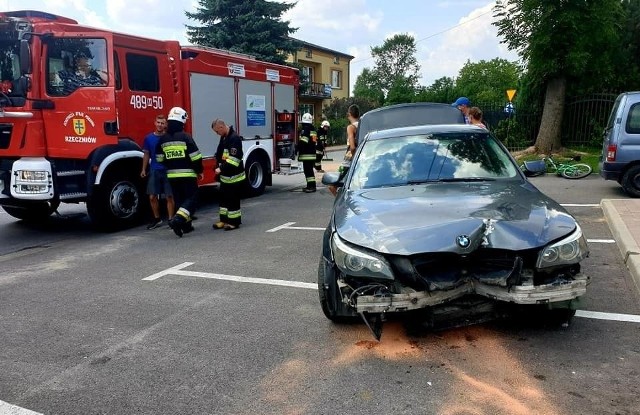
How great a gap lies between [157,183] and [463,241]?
6.23m

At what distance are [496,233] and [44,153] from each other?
6.96 metres

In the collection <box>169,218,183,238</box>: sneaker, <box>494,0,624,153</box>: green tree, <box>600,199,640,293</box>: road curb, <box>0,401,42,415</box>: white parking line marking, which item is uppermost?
<box>494,0,624,153</box>: green tree

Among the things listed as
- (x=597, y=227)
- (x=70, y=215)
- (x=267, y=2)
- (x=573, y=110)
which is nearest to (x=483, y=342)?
(x=597, y=227)

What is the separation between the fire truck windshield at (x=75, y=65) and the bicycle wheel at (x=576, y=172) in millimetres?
10868

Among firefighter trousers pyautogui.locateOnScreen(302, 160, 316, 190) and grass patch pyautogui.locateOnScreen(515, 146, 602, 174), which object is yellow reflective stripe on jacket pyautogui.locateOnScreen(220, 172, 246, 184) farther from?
grass patch pyautogui.locateOnScreen(515, 146, 602, 174)

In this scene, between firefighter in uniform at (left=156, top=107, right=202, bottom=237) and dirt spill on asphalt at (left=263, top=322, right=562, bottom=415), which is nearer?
dirt spill on asphalt at (left=263, top=322, right=562, bottom=415)

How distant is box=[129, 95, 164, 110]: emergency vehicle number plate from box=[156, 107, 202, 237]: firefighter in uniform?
40.8 inches

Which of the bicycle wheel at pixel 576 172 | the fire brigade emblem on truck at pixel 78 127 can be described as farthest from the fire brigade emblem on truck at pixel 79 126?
the bicycle wheel at pixel 576 172

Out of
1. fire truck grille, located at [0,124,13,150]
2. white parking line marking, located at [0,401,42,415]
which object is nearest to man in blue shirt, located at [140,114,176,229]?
fire truck grille, located at [0,124,13,150]

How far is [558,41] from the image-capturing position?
50.9ft

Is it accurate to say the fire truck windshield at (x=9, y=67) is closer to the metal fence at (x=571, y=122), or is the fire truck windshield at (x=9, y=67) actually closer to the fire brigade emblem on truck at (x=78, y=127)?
the fire brigade emblem on truck at (x=78, y=127)

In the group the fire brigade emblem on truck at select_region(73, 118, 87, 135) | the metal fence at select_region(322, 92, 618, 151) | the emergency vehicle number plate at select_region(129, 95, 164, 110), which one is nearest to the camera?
the fire brigade emblem on truck at select_region(73, 118, 87, 135)

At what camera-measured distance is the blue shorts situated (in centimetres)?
841

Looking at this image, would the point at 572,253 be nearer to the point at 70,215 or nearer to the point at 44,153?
the point at 44,153
